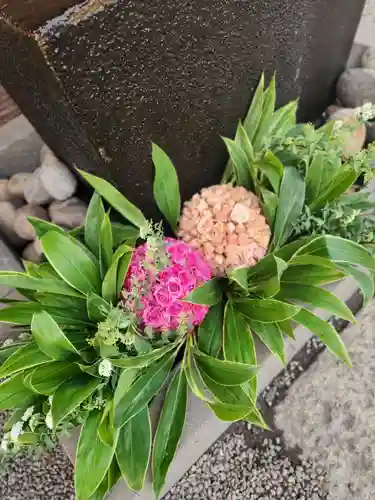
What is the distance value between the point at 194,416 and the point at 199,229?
444 mm

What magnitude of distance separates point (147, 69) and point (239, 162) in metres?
0.36

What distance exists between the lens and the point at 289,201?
1.12 metres

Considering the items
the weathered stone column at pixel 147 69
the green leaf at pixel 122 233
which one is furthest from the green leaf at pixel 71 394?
the weathered stone column at pixel 147 69

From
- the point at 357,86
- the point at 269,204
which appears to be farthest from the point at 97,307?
the point at 357,86

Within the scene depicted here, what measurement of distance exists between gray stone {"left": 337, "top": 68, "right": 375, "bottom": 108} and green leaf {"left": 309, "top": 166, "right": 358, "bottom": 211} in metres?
0.63

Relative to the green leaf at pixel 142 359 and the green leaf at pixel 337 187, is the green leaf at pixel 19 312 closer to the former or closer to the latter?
the green leaf at pixel 142 359

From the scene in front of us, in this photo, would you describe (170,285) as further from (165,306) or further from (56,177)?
(56,177)

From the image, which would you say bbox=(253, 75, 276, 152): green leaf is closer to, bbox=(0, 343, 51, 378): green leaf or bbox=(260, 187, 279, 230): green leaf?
bbox=(260, 187, 279, 230): green leaf

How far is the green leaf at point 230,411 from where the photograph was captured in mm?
928

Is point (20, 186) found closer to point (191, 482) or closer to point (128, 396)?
point (128, 396)

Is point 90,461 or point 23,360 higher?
point 23,360

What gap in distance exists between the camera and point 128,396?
0.95m

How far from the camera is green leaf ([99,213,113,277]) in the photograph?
1.04 metres

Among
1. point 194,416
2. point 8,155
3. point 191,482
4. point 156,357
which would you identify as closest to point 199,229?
point 156,357
